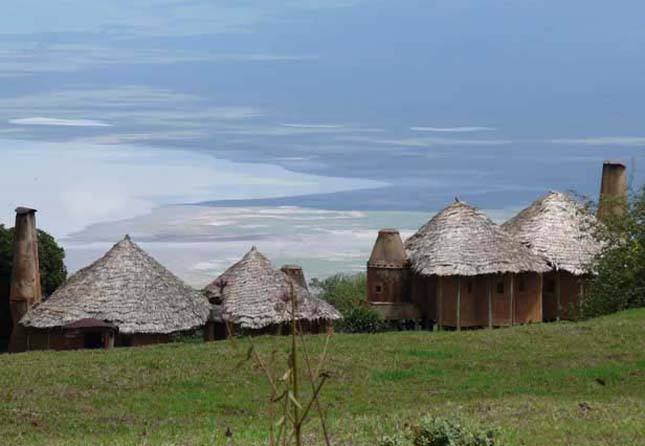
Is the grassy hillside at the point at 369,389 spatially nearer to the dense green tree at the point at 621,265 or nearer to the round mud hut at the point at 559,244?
the dense green tree at the point at 621,265

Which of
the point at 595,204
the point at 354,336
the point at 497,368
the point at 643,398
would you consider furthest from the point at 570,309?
the point at 643,398

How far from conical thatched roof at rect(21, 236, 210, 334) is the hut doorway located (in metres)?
0.45

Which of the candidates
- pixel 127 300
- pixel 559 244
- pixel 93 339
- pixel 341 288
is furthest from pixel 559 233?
pixel 341 288

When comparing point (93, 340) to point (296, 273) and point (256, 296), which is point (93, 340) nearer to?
point (256, 296)

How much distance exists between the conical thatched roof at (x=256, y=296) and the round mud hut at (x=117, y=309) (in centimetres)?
82

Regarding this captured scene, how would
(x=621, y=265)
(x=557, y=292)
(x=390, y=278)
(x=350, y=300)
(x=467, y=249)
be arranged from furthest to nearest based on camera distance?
1. (x=350, y=300)
2. (x=557, y=292)
3. (x=390, y=278)
4. (x=467, y=249)
5. (x=621, y=265)

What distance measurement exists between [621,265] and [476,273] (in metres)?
5.94

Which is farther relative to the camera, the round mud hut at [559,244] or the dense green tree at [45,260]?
the dense green tree at [45,260]

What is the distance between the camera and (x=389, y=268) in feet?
142

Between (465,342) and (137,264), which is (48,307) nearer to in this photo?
(137,264)

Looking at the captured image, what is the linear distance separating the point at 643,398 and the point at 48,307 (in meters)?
22.7

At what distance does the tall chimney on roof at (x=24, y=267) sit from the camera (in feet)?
137

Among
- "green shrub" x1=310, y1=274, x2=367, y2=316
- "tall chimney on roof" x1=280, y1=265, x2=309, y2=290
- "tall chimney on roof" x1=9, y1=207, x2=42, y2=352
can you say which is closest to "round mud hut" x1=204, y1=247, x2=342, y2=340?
"tall chimney on roof" x1=280, y1=265, x2=309, y2=290

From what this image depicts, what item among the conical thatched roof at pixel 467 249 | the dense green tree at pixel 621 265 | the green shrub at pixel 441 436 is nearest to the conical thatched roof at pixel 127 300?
the conical thatched roof at pixel 467 249
